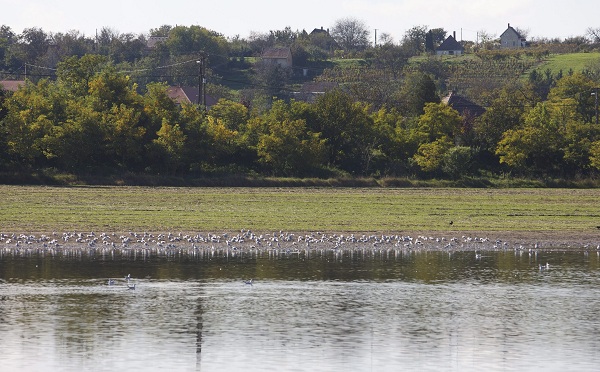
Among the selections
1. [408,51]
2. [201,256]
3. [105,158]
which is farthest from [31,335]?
[408,51]

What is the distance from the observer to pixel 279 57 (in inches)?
7475

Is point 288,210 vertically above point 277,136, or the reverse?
point 277,136

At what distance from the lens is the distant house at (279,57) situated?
621ft

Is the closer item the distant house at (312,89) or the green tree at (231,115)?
the green tree at (231,115)

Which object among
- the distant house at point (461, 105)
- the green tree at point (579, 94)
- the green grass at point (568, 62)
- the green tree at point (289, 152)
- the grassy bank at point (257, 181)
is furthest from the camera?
the green grass at point (568, 62)

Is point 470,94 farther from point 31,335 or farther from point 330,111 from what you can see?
point 31,335

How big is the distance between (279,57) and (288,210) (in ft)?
459

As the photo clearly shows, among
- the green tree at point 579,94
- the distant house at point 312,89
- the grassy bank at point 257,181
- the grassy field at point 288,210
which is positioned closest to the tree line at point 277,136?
the green tree at point 579,94

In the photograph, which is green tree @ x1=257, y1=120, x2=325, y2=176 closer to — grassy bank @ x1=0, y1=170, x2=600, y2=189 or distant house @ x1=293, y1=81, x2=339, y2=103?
grassy bank @ x1=0, y1=170, x2=600, y2=189

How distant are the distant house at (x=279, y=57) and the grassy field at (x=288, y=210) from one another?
402 feet

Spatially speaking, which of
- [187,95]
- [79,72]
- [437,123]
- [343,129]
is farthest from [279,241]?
[187,95]

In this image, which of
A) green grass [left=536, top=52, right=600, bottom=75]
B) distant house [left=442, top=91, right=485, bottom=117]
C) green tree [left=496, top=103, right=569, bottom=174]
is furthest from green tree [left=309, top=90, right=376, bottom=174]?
green grass [left=536, top=52, right=600, bottom=75]

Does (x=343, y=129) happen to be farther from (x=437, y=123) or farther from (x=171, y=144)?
(x=171, y=144)

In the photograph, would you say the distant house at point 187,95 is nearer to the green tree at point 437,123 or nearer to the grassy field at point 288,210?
the green tree at point 437,123
